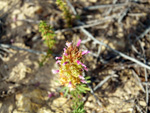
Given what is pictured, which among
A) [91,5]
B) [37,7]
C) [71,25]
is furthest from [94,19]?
[37,7]

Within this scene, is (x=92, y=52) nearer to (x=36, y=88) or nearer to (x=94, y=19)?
(x=94, y=19)

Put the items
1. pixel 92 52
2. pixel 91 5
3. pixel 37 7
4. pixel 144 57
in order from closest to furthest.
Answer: pixel 144 57, pixel 92 52, pixel 37 7, pixel 91 5

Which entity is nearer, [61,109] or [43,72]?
[61,109]

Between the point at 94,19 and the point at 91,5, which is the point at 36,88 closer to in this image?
the point at 94,19

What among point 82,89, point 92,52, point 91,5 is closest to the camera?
point 82,89

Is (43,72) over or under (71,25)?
under

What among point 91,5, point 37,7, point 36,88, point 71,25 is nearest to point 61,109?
point 36,88

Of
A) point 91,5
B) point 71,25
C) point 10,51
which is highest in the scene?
point 91,5

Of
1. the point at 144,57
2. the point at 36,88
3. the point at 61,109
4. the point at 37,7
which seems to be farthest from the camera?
the point at 37,7

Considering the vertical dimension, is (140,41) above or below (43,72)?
above
